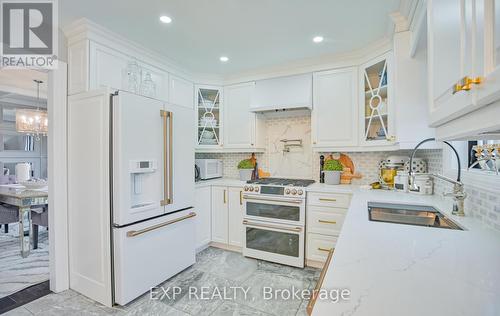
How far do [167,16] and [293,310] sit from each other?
262 cm

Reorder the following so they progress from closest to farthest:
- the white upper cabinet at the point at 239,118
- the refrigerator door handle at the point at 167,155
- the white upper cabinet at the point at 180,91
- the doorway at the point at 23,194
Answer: the refrigerator door handle at the point at 167,155 < the doorway at the point at 23,194 < the white upper cabinet at the point at 180,91 < the white upper cabinet at the point at 239,118

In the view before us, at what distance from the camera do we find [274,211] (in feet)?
8.80

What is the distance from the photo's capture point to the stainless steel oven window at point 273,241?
2586 mm

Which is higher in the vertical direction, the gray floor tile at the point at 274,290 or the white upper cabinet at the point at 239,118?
the white upper cabinet at the point at 239,118

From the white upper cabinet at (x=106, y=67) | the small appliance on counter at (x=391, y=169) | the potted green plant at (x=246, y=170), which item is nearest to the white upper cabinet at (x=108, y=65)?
the white upper cabinet at (x=106, y=67)

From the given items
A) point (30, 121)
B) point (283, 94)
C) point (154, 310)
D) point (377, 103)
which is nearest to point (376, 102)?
point (377, 103)

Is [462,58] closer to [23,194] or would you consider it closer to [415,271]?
[415,271]

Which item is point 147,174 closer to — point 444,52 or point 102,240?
point 102,240

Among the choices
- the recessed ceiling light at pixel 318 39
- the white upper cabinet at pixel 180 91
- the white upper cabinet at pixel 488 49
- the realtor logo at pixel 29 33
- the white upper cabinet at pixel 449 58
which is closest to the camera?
the white upper cabinet at pixel 488 49

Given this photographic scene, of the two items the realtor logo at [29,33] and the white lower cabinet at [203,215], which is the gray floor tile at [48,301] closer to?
the white lower cabinet at [203,215]

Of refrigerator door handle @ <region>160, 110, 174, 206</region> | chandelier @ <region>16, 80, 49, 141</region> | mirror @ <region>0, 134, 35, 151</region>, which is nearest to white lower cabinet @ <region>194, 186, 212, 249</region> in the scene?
refrigerator door handle @ <region>160, 110, 174, 206</region>

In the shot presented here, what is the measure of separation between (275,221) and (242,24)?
2.04 m

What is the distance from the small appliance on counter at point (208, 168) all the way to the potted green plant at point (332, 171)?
1586 millimetres

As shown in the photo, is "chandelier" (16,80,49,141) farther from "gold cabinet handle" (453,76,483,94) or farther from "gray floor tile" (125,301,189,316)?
"gold cabinet handle" (453,76,483,94)
